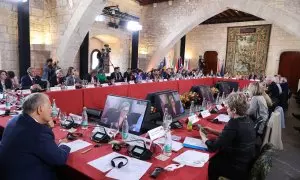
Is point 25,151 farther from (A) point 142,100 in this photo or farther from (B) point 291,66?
(B) point 291,66

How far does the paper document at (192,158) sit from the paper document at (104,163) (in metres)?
0.49

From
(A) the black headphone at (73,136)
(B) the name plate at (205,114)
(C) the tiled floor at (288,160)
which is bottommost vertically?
(C) the tiled floor at (288,160)

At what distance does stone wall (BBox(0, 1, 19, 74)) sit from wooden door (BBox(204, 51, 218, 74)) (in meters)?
10.7

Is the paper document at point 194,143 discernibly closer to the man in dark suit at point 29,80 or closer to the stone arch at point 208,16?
the man in dark suit at point 29,80

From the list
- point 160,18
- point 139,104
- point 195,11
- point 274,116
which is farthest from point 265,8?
point 139,104

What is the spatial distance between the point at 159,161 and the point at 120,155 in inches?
12.2

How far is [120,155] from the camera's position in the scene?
1.70 metres

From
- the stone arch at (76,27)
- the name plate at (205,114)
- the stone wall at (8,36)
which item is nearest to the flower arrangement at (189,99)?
the name plate at (205,114)

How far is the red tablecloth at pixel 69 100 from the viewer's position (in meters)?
3.53

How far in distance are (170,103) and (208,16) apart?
7349 millimetres

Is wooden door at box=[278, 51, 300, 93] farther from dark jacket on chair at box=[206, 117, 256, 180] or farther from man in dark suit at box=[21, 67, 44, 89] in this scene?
man in dark suit at box=[21, 67, 44, 89]

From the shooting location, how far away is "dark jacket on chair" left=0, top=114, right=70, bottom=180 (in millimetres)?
1387

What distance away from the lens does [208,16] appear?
358 inches

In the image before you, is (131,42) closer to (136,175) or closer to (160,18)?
(160,18)
